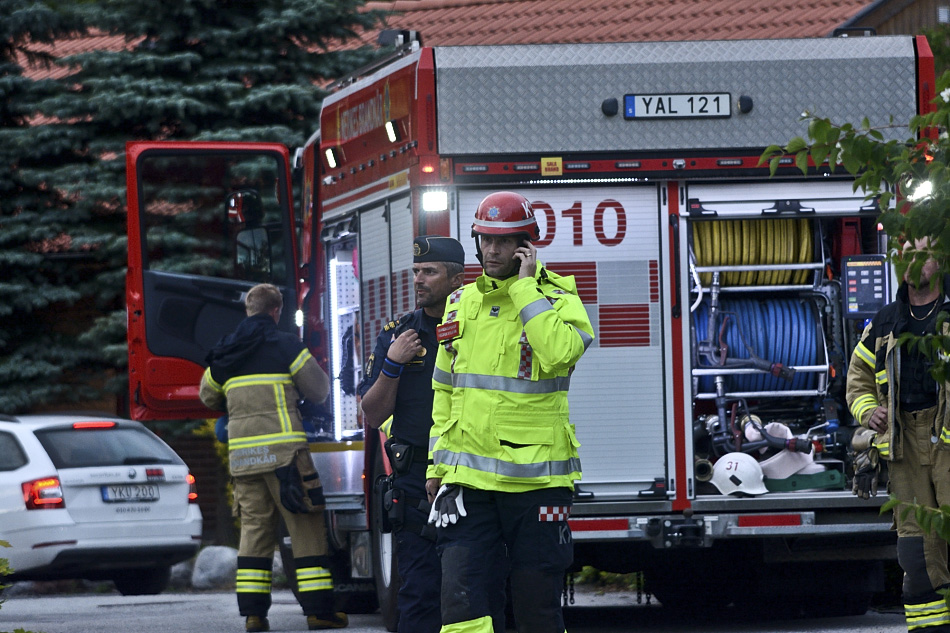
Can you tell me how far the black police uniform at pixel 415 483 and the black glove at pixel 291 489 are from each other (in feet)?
7.74

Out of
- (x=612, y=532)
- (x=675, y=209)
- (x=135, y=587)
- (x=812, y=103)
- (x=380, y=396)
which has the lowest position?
(x=135, y=587)

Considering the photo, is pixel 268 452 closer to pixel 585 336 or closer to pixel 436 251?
pixel 436 251

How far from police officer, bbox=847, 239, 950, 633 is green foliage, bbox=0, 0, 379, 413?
10064 mm

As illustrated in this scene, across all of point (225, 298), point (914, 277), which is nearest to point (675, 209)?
point (225, 298)

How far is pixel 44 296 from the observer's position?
17.0 metres

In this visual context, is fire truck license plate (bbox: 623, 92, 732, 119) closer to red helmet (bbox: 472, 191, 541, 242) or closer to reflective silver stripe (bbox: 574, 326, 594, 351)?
red helmet (bbox: 472, 191, 541, 242)

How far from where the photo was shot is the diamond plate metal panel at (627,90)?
8.58 metres

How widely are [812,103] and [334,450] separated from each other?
3.60 m

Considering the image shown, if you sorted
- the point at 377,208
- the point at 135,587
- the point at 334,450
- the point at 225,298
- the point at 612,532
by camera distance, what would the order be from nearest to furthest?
1. the point at 612,532
2. the point at 377,208
3. the point at 334,450
4. the point at 225,298
5. the point at 135,587

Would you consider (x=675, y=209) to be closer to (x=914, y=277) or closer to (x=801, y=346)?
(x=801, y=346)

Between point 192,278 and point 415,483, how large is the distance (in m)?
4.35

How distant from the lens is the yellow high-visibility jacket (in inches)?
222

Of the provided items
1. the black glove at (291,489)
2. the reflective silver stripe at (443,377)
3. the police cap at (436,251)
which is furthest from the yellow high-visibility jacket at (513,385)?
the black glove at (291,489)

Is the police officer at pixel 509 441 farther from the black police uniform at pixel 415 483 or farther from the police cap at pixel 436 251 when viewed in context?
the police cap at pixel 436 251
